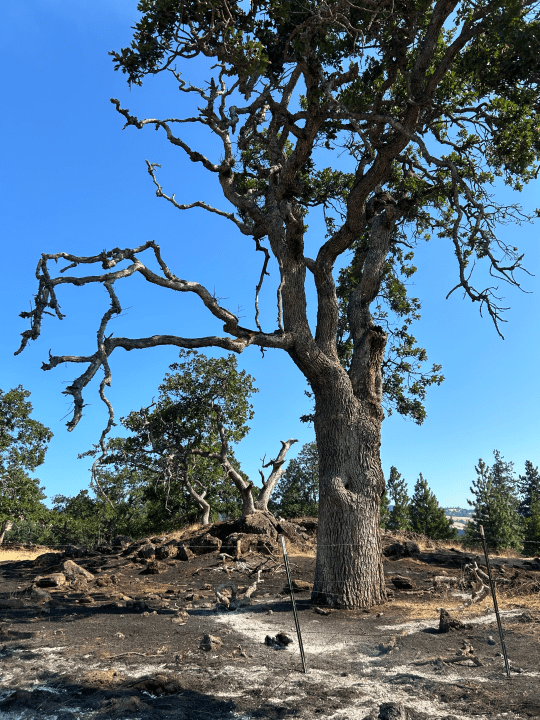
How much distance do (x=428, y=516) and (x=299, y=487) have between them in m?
12.1

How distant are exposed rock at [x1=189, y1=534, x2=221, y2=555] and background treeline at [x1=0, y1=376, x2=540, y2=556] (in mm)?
1521

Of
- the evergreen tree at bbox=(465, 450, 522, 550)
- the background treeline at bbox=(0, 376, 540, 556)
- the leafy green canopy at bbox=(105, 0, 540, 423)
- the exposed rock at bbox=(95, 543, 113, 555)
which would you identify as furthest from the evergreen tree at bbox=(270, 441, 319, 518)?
the leafy green canopy at bbox=(105, 0, 540, 423)

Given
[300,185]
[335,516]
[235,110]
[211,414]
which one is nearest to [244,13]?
[235,110]

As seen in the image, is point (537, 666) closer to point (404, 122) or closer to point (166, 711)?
point (166, 711)

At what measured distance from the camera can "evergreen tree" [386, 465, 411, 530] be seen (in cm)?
4947

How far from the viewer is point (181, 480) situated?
22.9 meters

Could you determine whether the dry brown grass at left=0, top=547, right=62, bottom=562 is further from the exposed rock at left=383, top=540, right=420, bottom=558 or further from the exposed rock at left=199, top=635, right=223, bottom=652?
the exposed rock at left=199, top=635, right=223, bottom=652

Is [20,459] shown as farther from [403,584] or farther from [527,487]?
[527,487]

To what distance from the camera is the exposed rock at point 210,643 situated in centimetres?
606

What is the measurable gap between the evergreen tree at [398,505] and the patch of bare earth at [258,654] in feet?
130

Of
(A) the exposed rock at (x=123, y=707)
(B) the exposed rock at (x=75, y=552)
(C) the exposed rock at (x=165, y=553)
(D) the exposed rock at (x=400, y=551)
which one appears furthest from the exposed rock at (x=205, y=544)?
(A) the exposed rock at (x=123, y=707)

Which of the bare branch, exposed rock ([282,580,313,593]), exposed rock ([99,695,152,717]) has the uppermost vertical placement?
the bare branch

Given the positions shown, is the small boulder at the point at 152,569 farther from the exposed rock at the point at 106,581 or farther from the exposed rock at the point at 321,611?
the exposed rock at the point at 321,611

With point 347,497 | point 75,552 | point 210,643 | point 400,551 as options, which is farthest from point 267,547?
point 210,643
